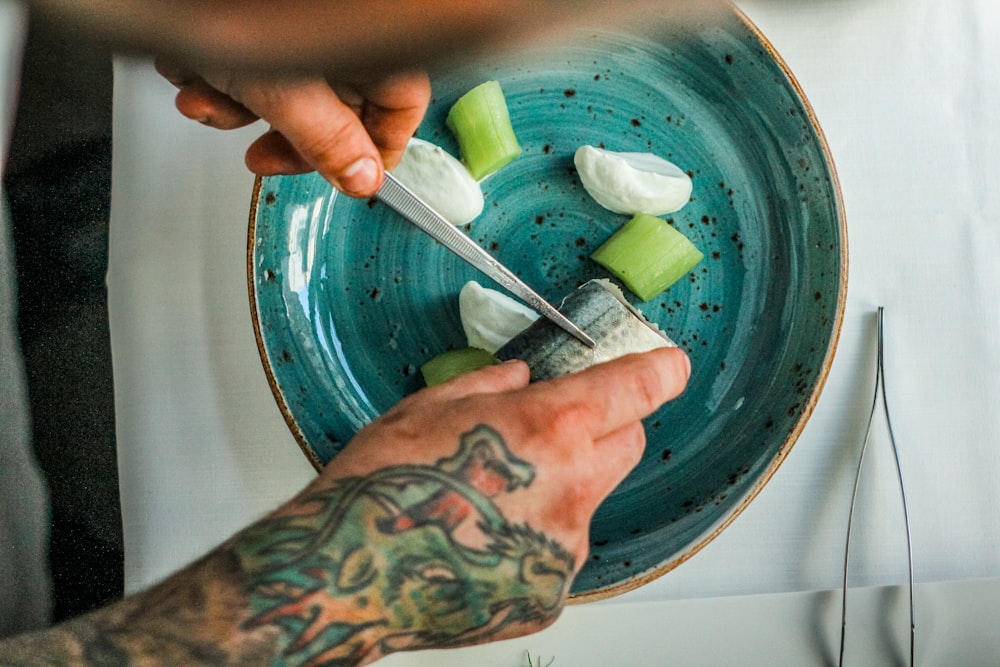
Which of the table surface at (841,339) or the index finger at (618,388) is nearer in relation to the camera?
the index finger at (618,388)

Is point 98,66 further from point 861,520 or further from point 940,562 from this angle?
point 940,562

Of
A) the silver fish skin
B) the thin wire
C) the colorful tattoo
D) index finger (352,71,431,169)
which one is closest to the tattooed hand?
the colorful tattoo

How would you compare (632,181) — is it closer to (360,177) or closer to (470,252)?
(470,252)

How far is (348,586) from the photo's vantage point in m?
0.65

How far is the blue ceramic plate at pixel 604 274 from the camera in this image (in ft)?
2.93

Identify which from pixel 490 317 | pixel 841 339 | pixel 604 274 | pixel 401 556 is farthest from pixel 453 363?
pixel 841 339

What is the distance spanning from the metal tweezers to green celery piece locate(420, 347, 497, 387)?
0.09 metres

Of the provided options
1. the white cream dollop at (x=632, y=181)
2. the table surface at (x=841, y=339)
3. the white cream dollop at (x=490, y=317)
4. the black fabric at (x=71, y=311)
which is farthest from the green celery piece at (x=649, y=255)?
the black fabric at (x=71, y=311)

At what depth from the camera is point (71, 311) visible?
3.38 ft

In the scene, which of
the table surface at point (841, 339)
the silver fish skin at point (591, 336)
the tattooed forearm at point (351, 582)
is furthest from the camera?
the table surface at point (841, 339)

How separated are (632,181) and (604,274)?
0.39 ft

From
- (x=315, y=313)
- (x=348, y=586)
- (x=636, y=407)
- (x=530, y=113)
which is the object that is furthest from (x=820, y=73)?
(x=348, y=586)

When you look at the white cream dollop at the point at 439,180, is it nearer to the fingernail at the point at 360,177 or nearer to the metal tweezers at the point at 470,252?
the metal tweezers at the point at 470,252

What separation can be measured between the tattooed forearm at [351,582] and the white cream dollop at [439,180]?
0.35m
